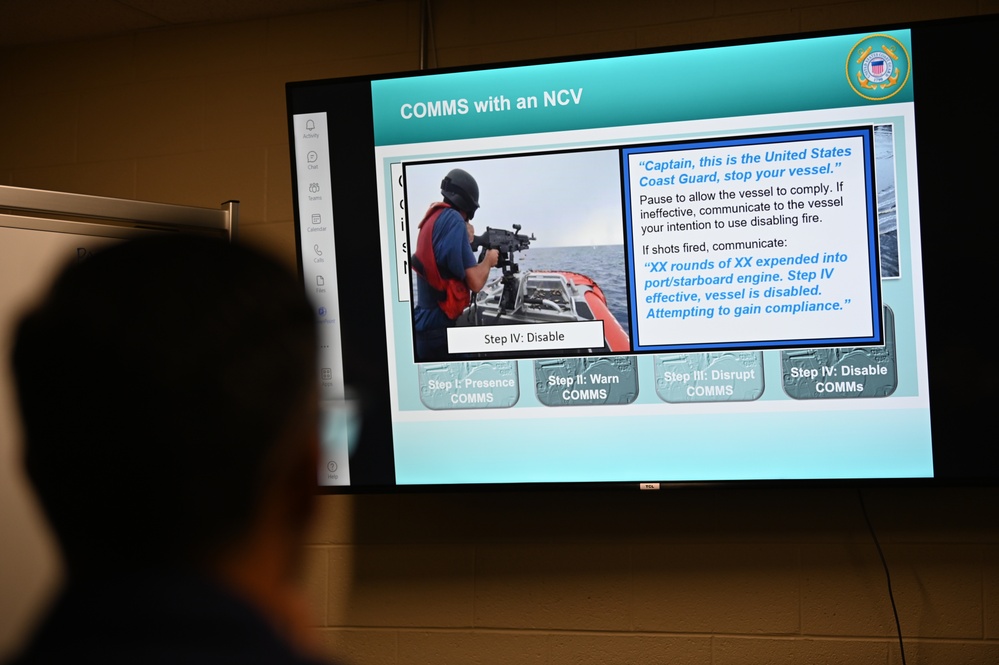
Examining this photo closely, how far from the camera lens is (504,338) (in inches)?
85.0

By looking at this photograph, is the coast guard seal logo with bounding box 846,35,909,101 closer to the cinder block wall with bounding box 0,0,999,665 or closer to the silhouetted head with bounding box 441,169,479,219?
the cinder block wall with bounding box 0,0,999,665

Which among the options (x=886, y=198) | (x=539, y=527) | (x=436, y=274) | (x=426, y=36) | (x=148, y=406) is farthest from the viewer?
(x=426, y=36)

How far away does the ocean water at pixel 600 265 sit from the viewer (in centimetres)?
210

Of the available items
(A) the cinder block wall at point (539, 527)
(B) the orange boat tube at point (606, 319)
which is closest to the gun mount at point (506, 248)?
(B) the orange boat tube at point (606, 319)

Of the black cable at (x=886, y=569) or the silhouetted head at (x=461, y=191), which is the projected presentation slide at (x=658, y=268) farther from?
the black cable at (x=886, y=569)

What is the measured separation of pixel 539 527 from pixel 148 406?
1.87m

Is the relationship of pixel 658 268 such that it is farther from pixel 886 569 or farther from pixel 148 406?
pixel 148 406

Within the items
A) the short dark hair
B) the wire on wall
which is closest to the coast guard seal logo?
the wire on wall

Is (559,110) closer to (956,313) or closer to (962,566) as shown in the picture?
(956,313)

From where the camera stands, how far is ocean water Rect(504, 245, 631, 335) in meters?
Answer: 2.10

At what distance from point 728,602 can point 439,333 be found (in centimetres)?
103

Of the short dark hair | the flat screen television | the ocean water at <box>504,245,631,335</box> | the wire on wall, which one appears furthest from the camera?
the wire on wall

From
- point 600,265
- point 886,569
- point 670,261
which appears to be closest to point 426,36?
point 600,265

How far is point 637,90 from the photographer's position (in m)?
2.09
